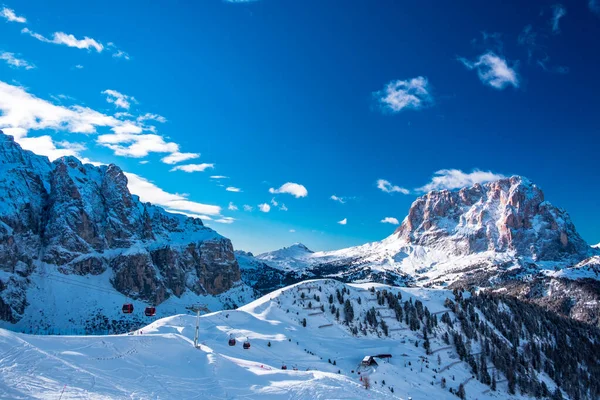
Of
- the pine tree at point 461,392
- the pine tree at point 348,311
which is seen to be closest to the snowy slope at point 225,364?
the pine tree at point 461,392

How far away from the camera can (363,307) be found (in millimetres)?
103062

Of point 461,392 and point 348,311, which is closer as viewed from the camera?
point 461,392

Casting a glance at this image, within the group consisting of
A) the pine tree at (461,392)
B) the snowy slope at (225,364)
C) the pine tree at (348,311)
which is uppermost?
the pine tree at (348,311)

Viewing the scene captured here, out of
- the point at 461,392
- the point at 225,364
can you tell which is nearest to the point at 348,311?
the point at 461,392

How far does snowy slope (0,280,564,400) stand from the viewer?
2783cm

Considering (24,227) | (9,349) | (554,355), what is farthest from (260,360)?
(24,227)

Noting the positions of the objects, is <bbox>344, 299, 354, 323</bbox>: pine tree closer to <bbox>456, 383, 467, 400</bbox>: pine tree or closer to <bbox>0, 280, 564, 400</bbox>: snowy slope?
<bbox>0, 280, 564, 400</bbox>: snowy slope

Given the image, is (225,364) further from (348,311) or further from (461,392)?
(348,311)

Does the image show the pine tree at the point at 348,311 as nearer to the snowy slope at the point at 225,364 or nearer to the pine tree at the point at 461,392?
the snowy slope at the point at 225,364

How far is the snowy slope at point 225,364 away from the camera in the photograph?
2783 cm

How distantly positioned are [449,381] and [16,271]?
18160 centimetres

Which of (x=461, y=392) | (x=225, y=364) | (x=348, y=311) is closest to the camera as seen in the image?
(x=225, y=364)

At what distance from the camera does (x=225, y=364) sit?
39156mm

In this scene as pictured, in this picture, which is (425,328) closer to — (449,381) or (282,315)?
(449,381)
